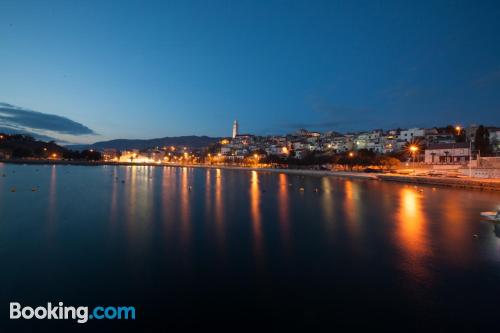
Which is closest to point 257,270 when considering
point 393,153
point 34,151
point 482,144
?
point 482,144

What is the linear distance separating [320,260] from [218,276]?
272cm

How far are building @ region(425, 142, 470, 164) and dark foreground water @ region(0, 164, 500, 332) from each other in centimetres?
3150

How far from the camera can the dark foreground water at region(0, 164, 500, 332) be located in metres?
5.16

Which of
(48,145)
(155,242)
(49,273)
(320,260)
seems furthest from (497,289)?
(48,145)

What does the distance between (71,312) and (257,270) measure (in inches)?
145

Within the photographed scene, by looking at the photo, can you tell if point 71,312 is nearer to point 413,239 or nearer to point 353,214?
point 413,239

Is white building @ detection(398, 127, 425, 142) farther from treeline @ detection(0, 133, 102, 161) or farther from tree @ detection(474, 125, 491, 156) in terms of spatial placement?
treeline @ detection(0, 133, 102, 161)

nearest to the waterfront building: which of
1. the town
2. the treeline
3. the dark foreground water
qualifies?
the town

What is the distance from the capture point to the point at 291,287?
20.5 ft

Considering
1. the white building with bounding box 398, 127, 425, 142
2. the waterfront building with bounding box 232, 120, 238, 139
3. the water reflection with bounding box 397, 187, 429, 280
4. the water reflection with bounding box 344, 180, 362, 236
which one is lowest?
the water reflection with bounding box 344, 180, 362, 236

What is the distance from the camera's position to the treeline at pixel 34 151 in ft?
333

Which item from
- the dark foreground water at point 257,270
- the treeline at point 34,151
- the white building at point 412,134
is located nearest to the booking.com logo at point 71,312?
the dark foreground water at point 257,270

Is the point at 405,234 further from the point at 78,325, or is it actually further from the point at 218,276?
the point at 78,325

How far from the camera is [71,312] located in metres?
5.34
